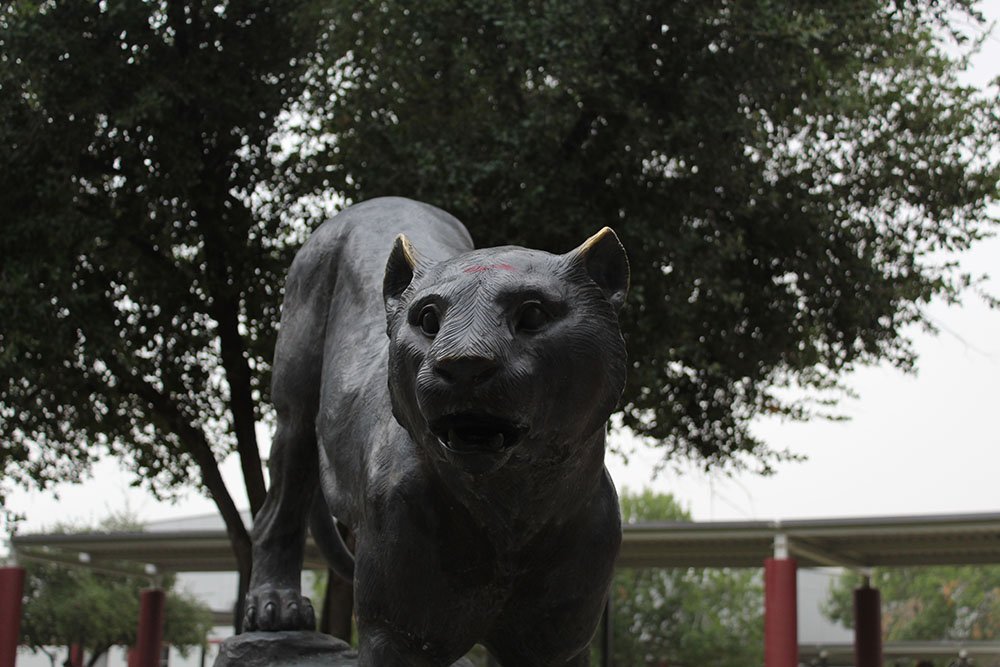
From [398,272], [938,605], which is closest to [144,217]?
[398,272]

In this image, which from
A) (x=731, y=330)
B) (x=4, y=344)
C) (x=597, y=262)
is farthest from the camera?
(x=731, y=330)

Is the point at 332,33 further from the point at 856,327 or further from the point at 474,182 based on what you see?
the point at 856,327

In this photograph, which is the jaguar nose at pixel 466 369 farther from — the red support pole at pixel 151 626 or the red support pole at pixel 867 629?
the red support pole at pixel 151 626

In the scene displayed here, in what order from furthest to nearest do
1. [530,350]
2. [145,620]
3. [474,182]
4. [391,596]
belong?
[145,620] → [474,182] → [391,596] → [530,350]

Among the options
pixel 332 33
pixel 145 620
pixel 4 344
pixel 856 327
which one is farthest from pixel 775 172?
pixel 145 620

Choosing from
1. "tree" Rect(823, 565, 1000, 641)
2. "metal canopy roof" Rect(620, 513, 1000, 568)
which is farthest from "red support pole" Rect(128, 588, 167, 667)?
"tree" Rect(823, 565, 1000, 641)

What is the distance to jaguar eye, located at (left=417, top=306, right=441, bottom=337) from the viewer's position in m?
2.67

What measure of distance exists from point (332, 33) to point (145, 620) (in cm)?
1479

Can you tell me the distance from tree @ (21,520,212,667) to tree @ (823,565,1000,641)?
28891 millimetres

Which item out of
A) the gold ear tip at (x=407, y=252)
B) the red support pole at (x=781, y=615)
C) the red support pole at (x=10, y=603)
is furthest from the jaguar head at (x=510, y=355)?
the red support pole at (x=10, y=603)

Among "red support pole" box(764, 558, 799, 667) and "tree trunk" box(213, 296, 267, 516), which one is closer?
"tree trunk" box(213, 296, 267, 516)

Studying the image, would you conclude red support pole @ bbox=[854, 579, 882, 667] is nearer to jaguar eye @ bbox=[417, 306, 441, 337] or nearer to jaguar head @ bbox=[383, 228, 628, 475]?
jaguar head @ bbox=[383, 228, 628, 475]

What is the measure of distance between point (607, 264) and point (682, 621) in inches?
1555

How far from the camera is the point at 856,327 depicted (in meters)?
11.9
